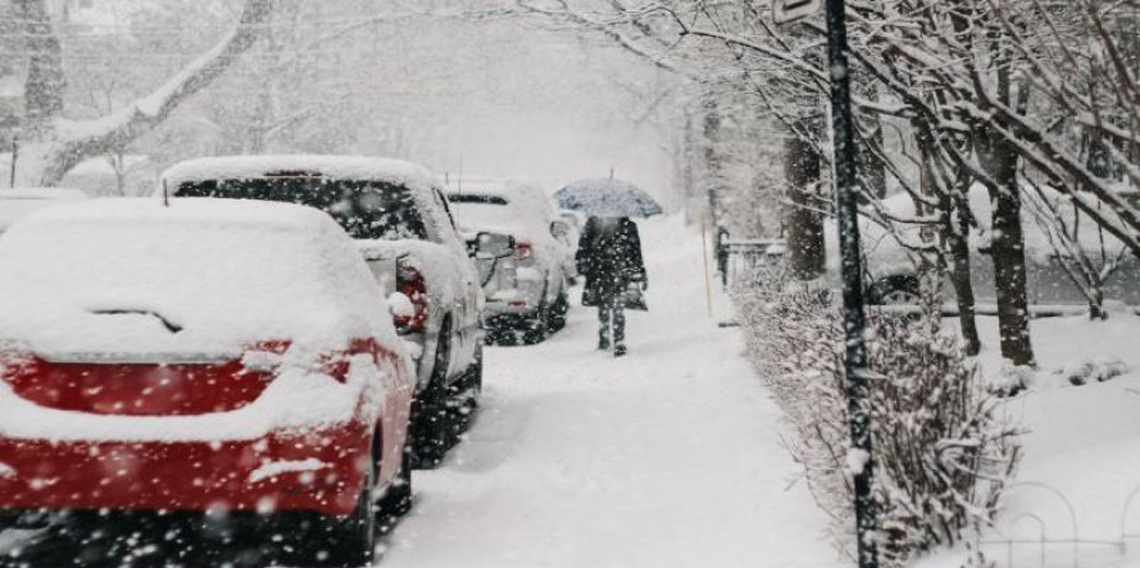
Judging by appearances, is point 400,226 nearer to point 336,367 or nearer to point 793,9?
point 336,367

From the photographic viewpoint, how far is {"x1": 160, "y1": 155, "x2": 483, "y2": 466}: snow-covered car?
22.1 ft

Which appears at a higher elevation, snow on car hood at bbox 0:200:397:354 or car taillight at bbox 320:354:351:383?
snow on car hood at bbox 0:200:397:354

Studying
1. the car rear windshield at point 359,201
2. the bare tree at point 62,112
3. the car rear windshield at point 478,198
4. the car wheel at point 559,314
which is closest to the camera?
the car rear windshield at point 359,201

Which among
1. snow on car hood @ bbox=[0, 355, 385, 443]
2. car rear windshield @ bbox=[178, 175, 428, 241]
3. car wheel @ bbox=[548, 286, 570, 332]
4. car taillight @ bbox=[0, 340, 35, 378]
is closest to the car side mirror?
car wheel @ bbox=[548, 286, 570, 332]

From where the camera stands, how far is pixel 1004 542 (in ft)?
12.7

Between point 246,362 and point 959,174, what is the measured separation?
6543 mm

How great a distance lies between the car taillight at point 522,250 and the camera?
13102 millimetres

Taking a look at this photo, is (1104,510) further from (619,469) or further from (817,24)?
(619,469)

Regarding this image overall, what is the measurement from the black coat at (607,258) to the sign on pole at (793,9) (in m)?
9.21

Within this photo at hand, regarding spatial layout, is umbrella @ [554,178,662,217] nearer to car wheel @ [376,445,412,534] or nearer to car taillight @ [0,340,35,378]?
car wheel @ [376,445,412,534]

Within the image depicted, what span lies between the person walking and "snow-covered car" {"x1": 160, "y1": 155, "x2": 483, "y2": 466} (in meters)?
4.89

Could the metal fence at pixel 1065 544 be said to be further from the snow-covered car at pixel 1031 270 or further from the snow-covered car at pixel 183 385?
the snow-covered car at pixel 1031 270

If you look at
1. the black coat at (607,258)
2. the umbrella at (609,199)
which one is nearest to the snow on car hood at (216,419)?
the black coat at (607,258)

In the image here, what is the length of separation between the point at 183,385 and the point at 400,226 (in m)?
3.53
